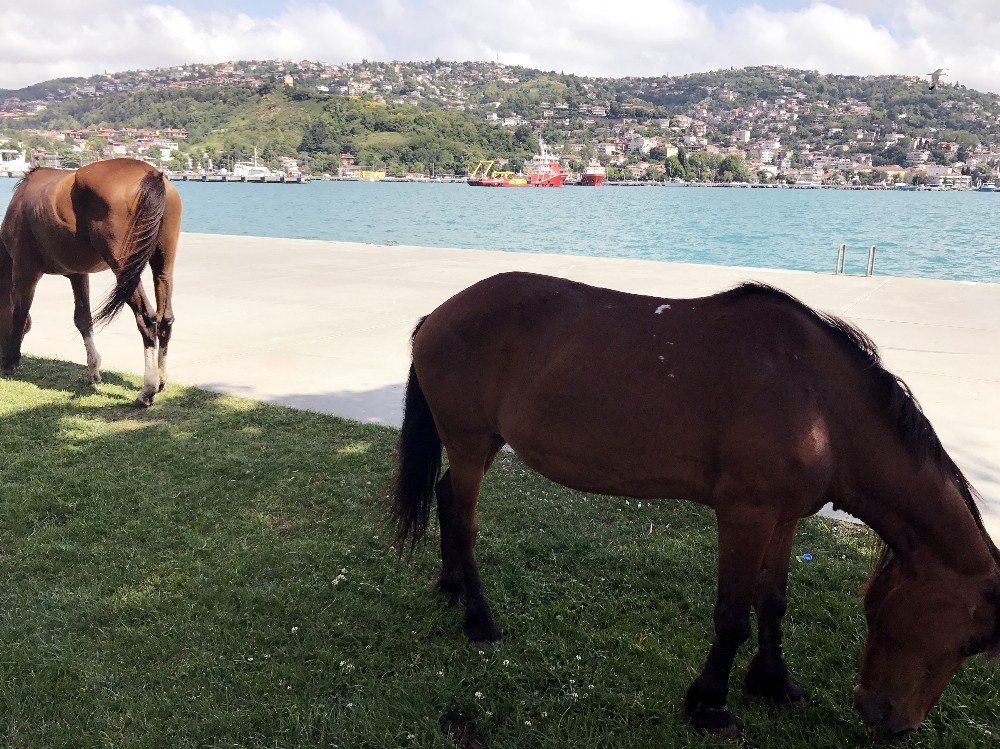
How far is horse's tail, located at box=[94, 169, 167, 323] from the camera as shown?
5383mm

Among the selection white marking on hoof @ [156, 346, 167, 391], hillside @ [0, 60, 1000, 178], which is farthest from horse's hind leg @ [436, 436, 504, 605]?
hillside @ [0, 60, 1000, 178]

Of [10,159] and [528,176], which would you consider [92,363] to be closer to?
[528,176]

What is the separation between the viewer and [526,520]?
4.07 m

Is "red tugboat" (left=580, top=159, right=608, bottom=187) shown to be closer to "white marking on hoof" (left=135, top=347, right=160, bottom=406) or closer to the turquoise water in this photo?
the turquoise water

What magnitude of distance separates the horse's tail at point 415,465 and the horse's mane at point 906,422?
5.74 feet

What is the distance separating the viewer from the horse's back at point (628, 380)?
7.52ft

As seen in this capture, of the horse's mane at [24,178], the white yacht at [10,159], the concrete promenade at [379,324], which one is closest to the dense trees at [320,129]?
the white yacht at [10,159]

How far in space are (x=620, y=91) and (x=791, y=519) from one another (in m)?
214

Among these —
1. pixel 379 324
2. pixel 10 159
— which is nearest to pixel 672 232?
pixel 379 324

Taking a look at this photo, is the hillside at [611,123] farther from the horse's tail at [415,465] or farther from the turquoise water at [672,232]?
the horse's tail at [415,465]

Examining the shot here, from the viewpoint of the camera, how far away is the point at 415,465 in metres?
3.32

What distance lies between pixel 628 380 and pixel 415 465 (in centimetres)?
126

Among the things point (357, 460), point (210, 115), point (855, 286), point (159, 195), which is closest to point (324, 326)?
point (159, 195)

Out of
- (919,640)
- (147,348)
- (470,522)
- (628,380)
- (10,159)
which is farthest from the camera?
(10,159)
